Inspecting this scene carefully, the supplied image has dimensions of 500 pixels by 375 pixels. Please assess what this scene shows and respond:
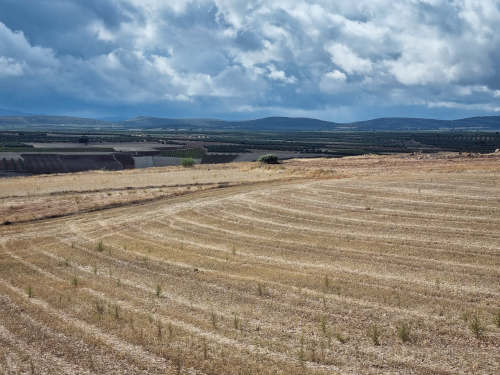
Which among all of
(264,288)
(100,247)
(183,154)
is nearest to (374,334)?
(264,288)

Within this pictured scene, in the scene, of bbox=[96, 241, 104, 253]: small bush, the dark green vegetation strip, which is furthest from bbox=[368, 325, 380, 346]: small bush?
the dark green vegetation strip

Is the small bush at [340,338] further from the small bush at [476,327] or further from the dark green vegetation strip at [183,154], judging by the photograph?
the dark green vegetation strip at [183,154]

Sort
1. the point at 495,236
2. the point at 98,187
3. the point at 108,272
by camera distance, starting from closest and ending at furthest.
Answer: the point at 108,272 → the point at 495,236 → the point at 98,187

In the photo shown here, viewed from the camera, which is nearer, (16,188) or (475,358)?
(475,358)

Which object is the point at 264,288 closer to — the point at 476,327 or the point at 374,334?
the point at 374,334

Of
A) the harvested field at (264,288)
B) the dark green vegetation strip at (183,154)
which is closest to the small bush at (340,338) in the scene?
the harvested field at (264,288)

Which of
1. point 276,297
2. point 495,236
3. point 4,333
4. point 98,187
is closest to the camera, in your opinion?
point 4,333

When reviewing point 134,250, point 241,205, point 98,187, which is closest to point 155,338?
point 134,250

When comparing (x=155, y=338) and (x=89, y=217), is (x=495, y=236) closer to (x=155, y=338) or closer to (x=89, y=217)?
(x=155, y=338)

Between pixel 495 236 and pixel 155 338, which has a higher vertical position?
pixel 495 236
